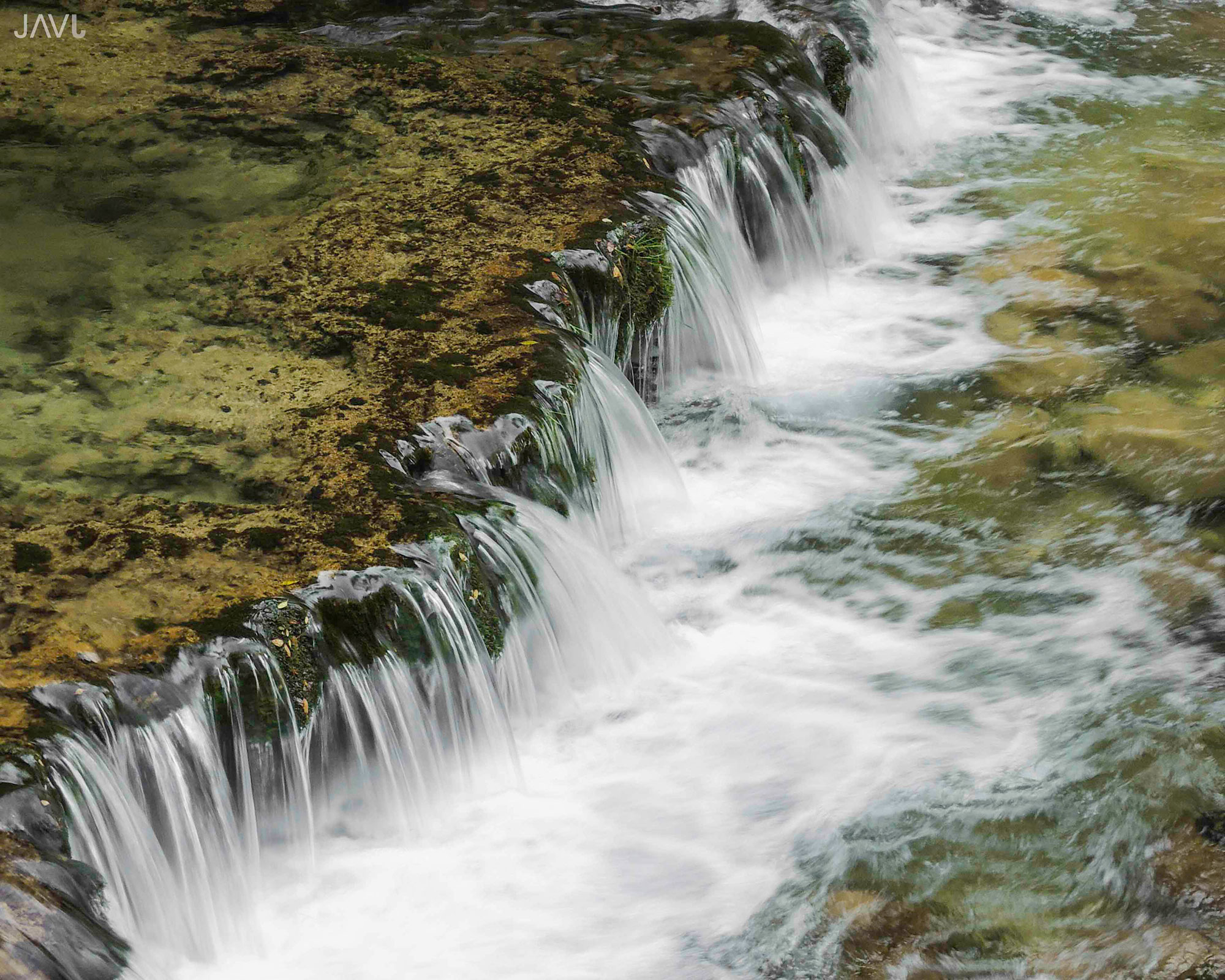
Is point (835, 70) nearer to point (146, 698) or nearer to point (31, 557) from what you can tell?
point (31, 557)

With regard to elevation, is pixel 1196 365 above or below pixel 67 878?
below

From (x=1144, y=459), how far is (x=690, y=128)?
2906mm

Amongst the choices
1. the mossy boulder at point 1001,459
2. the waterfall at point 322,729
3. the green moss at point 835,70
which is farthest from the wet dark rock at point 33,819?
the green moss at point 835,70

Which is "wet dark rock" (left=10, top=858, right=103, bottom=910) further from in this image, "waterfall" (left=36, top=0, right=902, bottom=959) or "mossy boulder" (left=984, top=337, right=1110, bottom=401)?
"mossy boulder" (left=984, top=337, right=1110, bottom=401)

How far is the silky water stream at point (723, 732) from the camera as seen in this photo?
3.25 meters

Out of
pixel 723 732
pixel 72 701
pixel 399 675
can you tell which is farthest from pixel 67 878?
pixel 723 732

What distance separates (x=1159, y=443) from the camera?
210 inches

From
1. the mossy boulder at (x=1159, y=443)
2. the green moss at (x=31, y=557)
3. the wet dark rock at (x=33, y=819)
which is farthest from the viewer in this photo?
the mossy boulder at (x=1159, y=443)

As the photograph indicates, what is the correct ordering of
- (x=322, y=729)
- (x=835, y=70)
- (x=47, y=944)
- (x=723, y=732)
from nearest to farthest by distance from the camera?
(x=47, y=944)
(x=322, y=729)
(x=723, y=732)
(x=835, y=70)

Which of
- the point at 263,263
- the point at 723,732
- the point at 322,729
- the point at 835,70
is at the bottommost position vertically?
the point at 723,732

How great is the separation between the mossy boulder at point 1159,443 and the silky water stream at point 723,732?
0.55 ft

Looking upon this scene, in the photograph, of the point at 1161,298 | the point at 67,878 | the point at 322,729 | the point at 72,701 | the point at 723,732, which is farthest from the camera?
the point at 1161,298

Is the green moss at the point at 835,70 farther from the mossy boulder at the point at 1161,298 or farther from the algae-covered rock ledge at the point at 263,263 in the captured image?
the mossy boulder at the point at 1161,298

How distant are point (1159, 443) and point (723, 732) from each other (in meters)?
2.56
